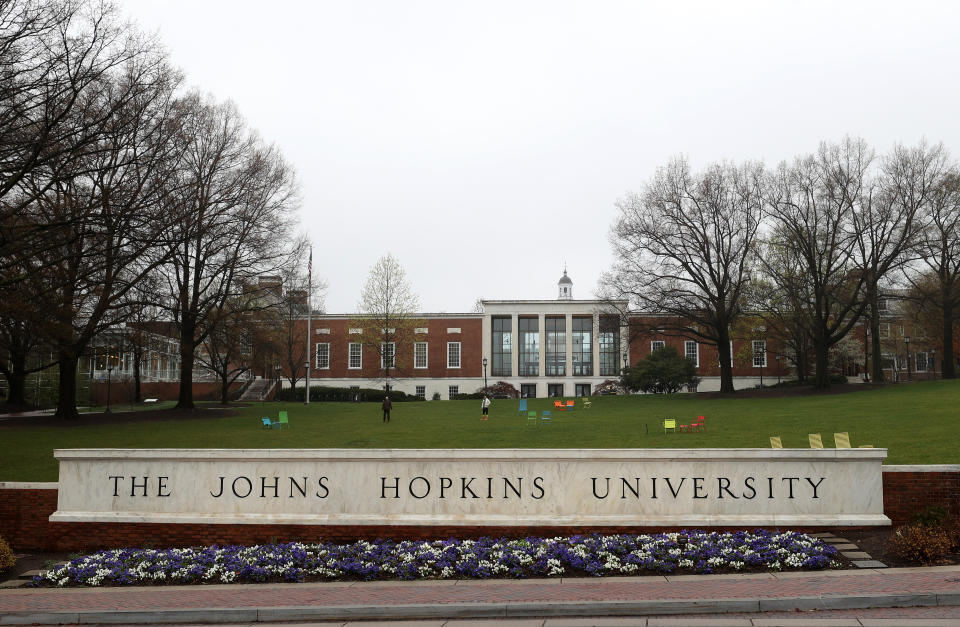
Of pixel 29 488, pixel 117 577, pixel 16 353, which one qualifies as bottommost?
pixel 117 577

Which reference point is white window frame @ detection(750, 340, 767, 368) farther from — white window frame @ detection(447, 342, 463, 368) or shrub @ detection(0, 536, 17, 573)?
shrub @ detection(0, 536, 17, 573)

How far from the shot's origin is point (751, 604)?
952 centimetres

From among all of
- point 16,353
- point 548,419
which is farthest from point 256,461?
point 16,353

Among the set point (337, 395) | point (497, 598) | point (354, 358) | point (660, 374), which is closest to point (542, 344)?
point (354, 358)

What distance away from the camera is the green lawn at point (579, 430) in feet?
73.9

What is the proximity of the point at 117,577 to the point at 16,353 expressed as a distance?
104 feet

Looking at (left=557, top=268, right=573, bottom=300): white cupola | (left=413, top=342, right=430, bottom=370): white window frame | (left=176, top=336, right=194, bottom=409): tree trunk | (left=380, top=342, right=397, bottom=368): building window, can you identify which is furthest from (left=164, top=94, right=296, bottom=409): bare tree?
(left=557, top=268, right=573, bottom=300): white cupola

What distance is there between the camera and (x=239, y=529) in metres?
13.6

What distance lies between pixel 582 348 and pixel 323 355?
2455 cm

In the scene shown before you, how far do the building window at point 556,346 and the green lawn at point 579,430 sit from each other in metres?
33.3

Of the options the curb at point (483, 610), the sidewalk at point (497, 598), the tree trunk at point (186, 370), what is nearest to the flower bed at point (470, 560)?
the sidewalk at point (497, 598)

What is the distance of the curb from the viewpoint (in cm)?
947

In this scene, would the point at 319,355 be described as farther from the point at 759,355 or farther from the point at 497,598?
the point at 497,598

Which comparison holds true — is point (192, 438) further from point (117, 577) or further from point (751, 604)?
point (751, 604)
